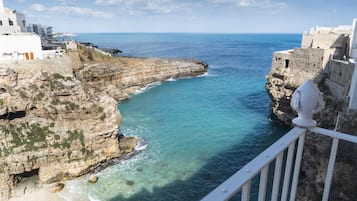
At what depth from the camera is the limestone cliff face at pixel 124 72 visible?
106 feet

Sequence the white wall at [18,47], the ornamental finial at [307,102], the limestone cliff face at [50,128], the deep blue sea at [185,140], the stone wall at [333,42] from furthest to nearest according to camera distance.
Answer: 1. the stone wall at [333,42]
2. the white wall at [18,47]
3. the limestone cliff face at [50,128]
4. the deep blue sea at [185,140]
5. the ornamental finial at [307,102]

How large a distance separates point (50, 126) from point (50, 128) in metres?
0.16

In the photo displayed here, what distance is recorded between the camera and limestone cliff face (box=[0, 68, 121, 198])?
634 inches

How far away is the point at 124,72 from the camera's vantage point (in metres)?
37.5

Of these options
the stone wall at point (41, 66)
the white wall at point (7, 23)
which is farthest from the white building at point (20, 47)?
the white wall at point (7, 23)

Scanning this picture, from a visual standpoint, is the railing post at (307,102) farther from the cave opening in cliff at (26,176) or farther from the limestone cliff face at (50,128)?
the cave opening in cliff at (26,176)

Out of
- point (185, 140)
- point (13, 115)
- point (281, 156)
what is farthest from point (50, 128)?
point (281, 156)

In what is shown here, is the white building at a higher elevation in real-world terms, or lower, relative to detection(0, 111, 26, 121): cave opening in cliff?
higher

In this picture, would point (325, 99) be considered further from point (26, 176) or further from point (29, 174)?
point (26, 176)

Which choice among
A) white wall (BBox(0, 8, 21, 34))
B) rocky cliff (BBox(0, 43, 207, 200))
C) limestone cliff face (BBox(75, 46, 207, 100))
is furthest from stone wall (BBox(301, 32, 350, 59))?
white wall (BBox(0, 8, 21, 34))

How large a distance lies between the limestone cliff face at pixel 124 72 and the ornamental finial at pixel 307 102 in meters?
30.1

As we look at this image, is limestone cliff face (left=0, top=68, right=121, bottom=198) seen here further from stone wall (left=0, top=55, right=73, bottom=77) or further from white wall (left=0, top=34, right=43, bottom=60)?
white wall (left=0, top=34, right=43, bottom=60)

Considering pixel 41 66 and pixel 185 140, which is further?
pixel 185 140

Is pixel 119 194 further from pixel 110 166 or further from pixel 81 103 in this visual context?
pixel 81 103
